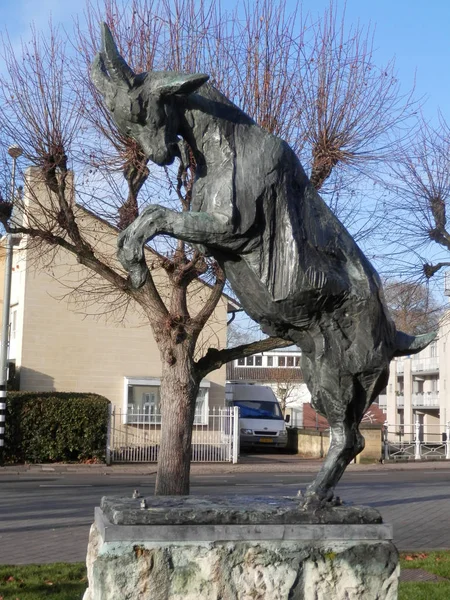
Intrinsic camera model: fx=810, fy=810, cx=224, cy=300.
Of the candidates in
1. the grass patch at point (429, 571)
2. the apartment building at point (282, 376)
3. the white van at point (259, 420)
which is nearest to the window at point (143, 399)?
the white van at point (259, 420)

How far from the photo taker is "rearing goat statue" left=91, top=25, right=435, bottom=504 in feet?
13.0

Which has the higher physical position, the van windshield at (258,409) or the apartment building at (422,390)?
the apartment building at (422,390)

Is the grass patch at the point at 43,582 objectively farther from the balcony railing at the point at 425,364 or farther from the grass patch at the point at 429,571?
the balcony railing at the point at 425,364

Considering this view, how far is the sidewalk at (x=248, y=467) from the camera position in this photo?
20.4 meters

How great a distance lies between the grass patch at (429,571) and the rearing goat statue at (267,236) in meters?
3.19

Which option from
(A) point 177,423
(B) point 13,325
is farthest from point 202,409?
(A) point 177,423

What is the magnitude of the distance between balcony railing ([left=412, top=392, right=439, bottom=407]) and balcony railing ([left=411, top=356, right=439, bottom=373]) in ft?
5.38

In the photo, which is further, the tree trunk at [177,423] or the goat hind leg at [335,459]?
the tree trunk at [177,423]

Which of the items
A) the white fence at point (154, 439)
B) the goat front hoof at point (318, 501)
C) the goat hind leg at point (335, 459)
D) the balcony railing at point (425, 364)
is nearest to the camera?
the goat front hoof at point (318, 501)

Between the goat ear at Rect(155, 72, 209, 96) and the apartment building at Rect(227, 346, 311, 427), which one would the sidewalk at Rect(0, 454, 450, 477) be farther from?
the goat ear at Rect(155, 72, 209, 96)

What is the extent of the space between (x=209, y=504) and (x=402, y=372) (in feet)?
161

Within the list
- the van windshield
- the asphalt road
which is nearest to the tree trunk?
the asphalt road

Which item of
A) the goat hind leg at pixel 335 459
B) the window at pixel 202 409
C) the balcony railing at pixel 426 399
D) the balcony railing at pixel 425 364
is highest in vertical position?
the balcony railing at pixel 425 364

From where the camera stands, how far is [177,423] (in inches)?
450
